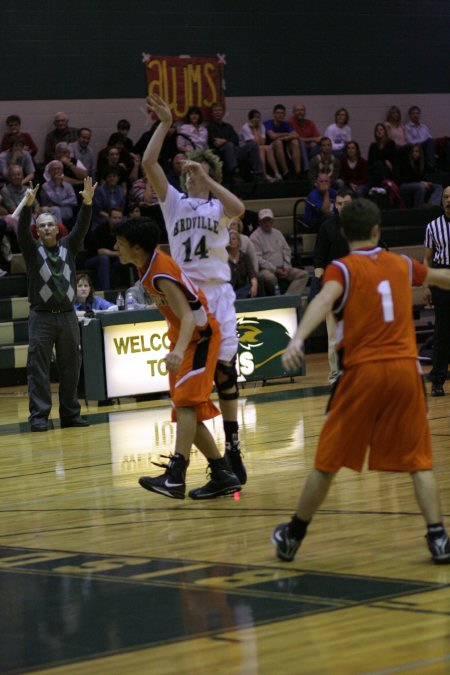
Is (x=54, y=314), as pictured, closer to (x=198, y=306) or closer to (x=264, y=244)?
(x=198, y=306)

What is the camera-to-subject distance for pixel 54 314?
10.8 m

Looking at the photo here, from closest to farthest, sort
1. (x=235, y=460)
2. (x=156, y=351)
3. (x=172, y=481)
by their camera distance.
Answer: (x=172, y=481) < (x=235, y=460) < (x=156, y=351)

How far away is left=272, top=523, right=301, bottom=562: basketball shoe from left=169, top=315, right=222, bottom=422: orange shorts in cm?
169

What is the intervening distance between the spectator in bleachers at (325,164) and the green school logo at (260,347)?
577 cm

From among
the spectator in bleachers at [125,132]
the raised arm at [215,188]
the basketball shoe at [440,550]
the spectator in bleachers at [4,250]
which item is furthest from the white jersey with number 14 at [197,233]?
the spectator in bleachers at [125,132]

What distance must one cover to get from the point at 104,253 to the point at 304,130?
5734mm

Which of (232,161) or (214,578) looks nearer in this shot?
(214,578)

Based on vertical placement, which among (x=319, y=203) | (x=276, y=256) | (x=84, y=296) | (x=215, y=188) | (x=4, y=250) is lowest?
(x=84, y=296)

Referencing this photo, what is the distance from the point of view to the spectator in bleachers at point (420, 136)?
21766 mm

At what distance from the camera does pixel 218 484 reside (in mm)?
7066

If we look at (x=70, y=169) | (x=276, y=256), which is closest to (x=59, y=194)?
(x=70, y=169)

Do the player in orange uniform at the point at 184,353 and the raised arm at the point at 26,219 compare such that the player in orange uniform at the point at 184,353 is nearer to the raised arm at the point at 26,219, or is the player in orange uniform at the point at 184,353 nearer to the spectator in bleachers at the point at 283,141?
the raised arm at the point at 26,219

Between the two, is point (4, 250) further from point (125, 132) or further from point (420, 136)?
point (420, 136)

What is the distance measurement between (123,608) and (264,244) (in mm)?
12840
